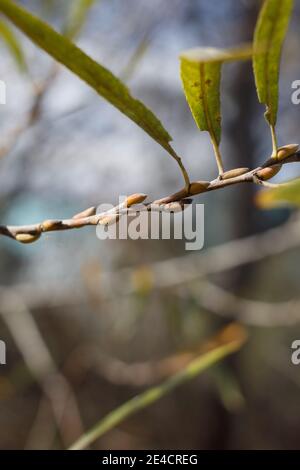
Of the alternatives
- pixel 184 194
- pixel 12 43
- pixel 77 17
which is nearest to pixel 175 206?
pixel 184 194

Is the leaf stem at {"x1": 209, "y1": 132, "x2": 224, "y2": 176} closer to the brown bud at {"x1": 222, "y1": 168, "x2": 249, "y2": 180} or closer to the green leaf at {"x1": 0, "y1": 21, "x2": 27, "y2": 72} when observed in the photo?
the brown bud at {"x1": 222, "y1": 168, "x2": 249, "y2": 180}

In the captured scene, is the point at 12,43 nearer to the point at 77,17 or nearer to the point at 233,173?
the point at 77,17

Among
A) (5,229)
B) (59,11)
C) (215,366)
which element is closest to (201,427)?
(215,366)

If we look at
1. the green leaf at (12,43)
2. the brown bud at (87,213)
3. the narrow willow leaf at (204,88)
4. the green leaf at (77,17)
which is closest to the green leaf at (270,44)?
the narrow willow leaf at (204,88)

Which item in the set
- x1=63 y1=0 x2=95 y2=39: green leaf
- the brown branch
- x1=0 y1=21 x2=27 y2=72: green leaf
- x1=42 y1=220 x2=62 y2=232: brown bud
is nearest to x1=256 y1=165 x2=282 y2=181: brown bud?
the brown branch

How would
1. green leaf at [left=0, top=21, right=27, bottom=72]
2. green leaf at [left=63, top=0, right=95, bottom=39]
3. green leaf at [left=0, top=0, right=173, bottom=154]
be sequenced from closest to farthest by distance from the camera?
1. green leaf at [left=0, top=0, right=173, bottom=154]
2. green leaf at [left=0, top=21, right=27, bottom=72]
3. green leaf at [left=63, top=0, right=95, bottom=39]

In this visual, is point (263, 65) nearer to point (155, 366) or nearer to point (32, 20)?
point (32, 20)

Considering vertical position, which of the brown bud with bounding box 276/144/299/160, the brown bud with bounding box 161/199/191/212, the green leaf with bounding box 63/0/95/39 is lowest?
the brown bud with bounding box 161/199/191/212
